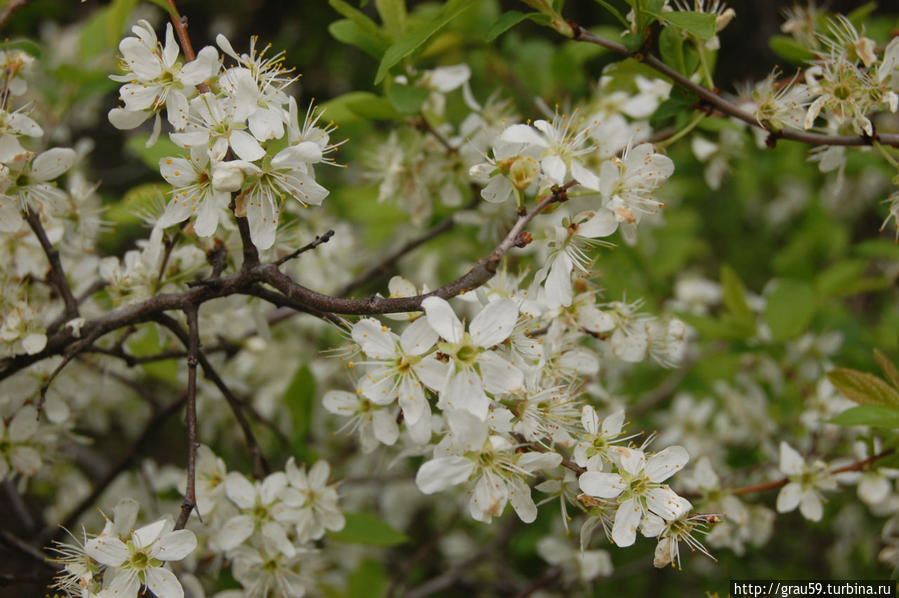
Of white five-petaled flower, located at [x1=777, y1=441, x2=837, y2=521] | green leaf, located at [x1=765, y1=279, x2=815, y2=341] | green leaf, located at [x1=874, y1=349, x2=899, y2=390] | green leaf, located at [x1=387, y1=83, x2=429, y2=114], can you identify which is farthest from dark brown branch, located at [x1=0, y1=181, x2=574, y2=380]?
green leaf, located at [x1=765, y1=279, x2=815, y2=341]

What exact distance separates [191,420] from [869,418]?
5.54 ft

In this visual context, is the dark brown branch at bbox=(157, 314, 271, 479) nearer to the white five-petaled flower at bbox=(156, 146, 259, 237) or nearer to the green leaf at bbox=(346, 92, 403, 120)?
the white five-petaled flower at bbox=(156, 146, 259, 237)

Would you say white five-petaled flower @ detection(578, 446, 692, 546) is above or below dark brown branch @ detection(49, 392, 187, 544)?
above

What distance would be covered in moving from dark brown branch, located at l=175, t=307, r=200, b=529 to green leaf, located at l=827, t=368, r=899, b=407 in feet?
5.78

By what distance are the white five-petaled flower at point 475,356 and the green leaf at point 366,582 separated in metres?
2.03

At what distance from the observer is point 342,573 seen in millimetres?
3631

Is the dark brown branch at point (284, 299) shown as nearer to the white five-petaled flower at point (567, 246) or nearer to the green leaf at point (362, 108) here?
the white five-petaled flower at point (567, 246)

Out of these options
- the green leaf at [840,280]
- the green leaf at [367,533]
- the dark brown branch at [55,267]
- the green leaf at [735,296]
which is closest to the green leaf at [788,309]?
the green leaf at [735,296]

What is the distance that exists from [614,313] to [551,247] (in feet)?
1.27

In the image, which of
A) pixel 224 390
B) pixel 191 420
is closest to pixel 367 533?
pixel 224 390

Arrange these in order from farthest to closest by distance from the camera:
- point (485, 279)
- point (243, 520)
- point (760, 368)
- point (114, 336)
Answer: point (760, 368) → point (114, 336) → point (243, 520) → point (485, 279)

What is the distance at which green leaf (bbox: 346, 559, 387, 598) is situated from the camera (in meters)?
3.10

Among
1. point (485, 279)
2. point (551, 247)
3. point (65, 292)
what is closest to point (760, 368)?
point (551, 247)

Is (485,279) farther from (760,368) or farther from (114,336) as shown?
(760,368)
